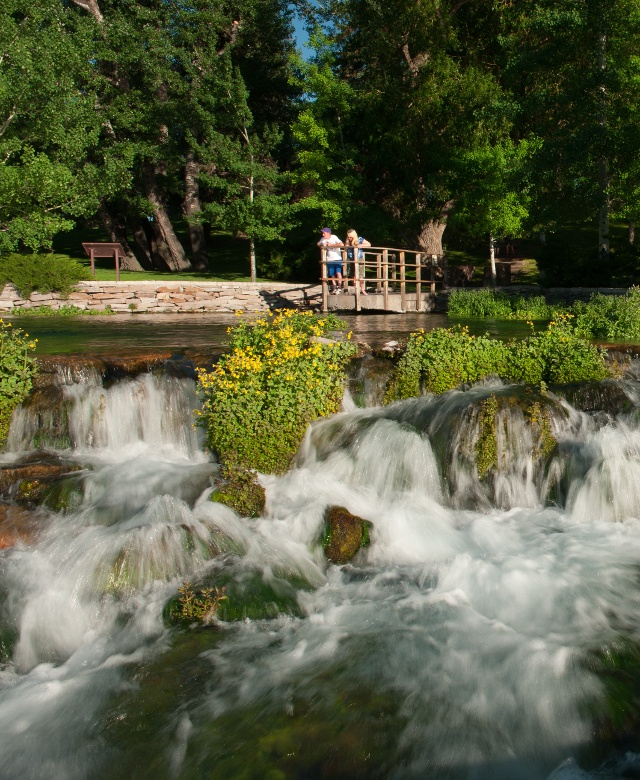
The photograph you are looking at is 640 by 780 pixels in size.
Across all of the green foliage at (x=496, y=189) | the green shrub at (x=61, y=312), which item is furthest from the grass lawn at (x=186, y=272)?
the green foliage at (x=496, y=189)

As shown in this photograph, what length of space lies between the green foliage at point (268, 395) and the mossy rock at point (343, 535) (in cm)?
140

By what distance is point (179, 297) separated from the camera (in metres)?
24.8

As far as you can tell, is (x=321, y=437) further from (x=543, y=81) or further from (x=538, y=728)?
(x=543, y=81)

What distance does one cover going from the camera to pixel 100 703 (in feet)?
16.3

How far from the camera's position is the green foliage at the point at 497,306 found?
1858 cm

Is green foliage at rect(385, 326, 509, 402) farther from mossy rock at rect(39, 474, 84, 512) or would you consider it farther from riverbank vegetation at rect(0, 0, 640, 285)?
riverbank vegetation at rect(0, 0, 640, 285)

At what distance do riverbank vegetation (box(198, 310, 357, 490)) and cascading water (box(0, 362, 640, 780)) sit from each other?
295 mm

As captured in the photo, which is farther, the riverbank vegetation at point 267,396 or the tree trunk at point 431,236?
the tree trunk at point 431,236

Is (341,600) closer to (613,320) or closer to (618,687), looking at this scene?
(618,687)

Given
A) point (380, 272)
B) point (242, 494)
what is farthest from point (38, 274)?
point (242, 494)

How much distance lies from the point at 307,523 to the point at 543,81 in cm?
2424

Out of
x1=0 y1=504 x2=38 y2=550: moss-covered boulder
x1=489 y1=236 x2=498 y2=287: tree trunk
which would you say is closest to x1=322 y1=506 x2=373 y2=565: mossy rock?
x1=0 y1=504 x2=38 y2=550: moss-covered boulder

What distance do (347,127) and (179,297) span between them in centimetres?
929

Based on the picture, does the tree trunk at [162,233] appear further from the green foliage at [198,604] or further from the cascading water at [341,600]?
the green foliage at [198,604]
